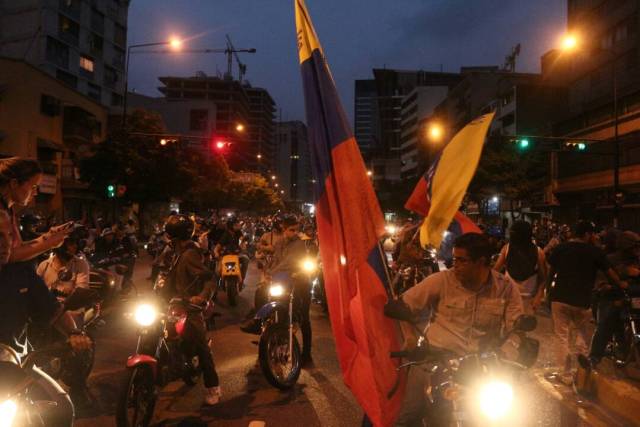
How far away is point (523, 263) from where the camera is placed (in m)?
6.93

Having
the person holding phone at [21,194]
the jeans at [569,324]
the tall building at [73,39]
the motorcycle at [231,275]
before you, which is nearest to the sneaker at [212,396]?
the person holding phone at [21,194]

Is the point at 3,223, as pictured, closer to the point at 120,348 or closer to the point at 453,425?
the point at 453,425

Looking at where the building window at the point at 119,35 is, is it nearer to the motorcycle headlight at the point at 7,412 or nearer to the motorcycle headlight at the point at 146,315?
the motorcycle headlight at the point at 146,315

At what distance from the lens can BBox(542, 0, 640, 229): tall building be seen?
3647 cm

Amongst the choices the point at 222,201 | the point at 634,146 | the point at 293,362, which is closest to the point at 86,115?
the point at 222,201

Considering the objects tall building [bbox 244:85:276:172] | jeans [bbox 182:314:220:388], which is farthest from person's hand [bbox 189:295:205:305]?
tall building [bbox 244:85:276:172]

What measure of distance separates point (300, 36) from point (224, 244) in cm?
1062

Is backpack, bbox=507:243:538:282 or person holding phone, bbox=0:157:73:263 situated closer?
person holding phone, bbox=0:157:73:263

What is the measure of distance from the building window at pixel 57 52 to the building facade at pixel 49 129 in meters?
17.3

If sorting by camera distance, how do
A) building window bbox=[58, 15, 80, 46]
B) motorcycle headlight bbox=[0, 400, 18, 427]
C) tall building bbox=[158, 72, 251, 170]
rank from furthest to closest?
tall building bbox=[158, 72, 251, 170] < building window bbox=[58, 15, 80, 46] < motorcycle headlight bbox=[0, 400, 18, 427]

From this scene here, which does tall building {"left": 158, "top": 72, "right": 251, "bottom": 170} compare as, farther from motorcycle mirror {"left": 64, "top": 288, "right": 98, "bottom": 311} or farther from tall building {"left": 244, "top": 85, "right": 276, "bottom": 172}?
motorcycle mirror {"left": 64, "top": 288, "right": 98, "bottom": 311}

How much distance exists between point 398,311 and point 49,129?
3766cm

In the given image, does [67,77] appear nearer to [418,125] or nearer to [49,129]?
[49,129]

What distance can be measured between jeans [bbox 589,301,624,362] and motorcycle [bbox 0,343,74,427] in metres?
5.92
